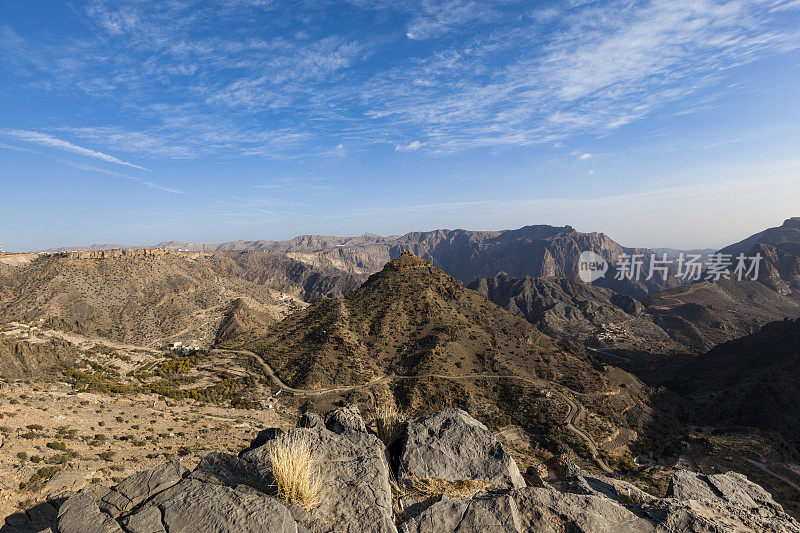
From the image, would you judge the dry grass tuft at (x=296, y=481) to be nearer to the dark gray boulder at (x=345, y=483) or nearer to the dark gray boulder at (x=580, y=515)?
the dark gray boulder at (x=345, y=483)

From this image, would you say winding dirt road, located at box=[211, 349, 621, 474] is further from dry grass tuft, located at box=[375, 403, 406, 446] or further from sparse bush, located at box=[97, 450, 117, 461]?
dry grass tuft, located at box=[375, 403, 406, 446]

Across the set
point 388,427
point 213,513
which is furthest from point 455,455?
point 213,513

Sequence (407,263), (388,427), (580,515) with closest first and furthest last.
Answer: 1. (580,515)
2. (388,427)
3. (407,263)

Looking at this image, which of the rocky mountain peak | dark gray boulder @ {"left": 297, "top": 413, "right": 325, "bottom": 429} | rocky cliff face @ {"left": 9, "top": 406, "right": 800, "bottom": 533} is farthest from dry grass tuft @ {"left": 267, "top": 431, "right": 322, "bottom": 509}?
the rocky mountain peak

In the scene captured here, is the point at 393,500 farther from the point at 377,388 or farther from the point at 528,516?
the point at 377,388

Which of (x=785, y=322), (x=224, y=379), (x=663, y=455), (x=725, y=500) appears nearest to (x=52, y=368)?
(x=224, y=379)
